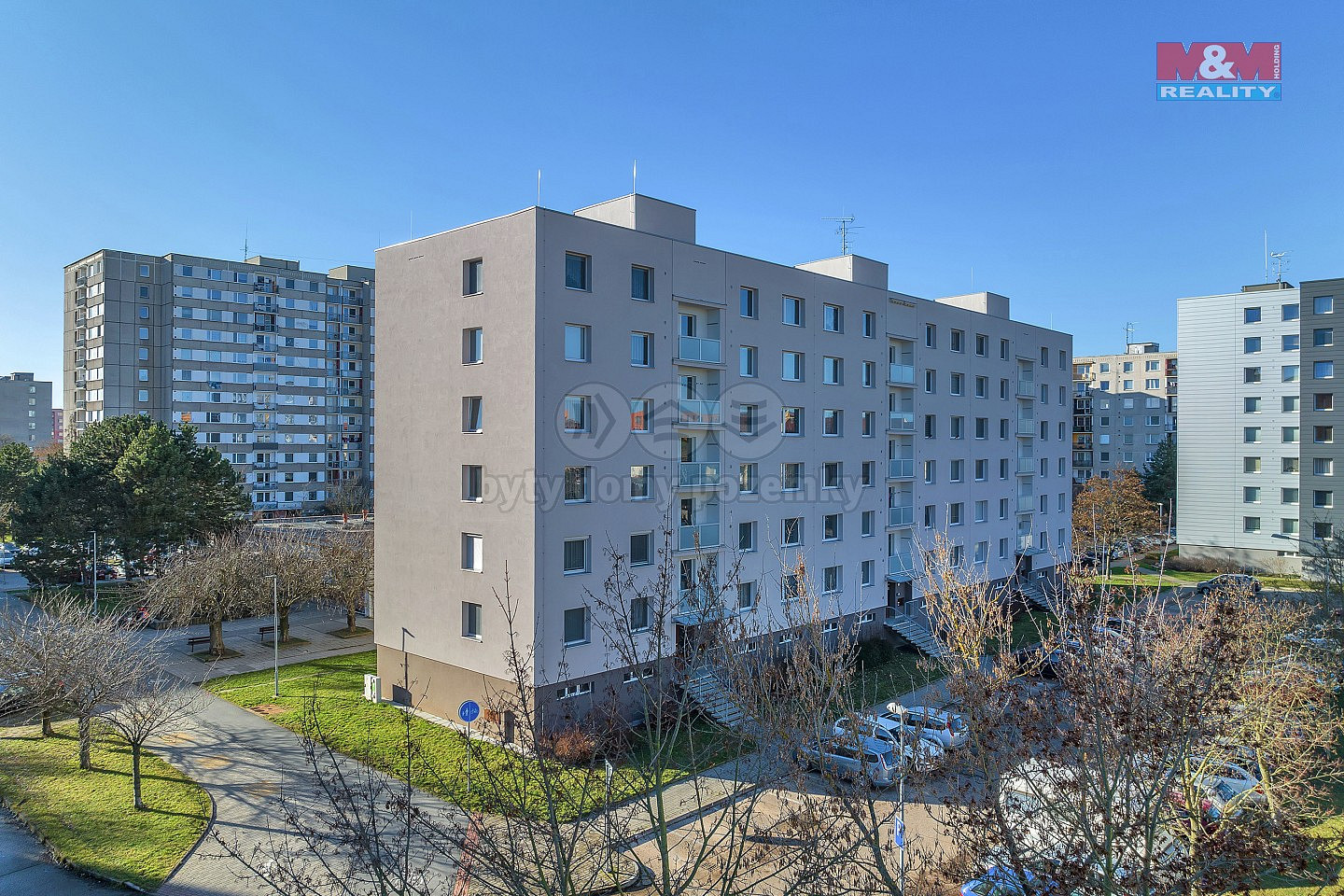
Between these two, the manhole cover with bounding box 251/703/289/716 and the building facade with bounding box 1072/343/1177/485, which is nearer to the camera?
the manhole cover with bounding box 251/703/289/716

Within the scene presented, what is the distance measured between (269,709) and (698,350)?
1804 centimetres

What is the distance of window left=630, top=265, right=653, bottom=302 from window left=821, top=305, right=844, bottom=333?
8.92 meters

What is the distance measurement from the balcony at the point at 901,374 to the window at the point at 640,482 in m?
14.3

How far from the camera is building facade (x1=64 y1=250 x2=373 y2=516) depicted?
69750 millimetres

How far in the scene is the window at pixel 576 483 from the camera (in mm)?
23172

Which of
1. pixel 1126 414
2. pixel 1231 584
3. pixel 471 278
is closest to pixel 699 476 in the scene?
pixel 471 278

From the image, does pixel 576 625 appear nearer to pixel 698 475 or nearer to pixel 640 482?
pixel 640 482

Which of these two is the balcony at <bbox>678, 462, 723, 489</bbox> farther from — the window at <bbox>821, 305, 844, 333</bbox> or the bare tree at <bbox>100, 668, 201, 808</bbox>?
the bare tree at <bbox>100, 668, 201, 808</bbox>

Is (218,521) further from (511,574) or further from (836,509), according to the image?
(836,509)

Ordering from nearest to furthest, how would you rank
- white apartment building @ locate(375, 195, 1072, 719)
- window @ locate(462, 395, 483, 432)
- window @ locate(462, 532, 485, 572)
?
white apartment building @ locate(375, 195, 1072, 719) < window @ locate(462, 532, 485, 572) < window @ locate(462, 395, 483, 432)

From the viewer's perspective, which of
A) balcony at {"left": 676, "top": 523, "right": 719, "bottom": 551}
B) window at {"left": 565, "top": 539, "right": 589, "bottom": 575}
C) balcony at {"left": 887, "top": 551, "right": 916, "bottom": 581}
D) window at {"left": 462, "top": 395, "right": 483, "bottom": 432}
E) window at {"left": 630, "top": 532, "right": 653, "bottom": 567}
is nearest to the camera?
window at {"left": 565, "top": 539, "right": 589, "bottom": 575}

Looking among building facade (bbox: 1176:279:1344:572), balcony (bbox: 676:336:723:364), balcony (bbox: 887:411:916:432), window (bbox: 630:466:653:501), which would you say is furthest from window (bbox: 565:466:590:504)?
building facade (bbox: 1176:279:1344:572)

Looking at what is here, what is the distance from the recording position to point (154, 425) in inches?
1678

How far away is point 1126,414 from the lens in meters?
84.5
